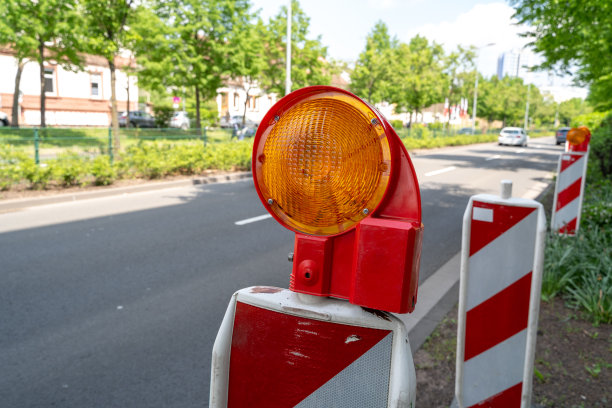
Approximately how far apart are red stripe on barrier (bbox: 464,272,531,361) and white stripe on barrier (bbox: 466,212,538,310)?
0.03 metres

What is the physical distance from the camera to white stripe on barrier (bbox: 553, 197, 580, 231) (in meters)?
5.64

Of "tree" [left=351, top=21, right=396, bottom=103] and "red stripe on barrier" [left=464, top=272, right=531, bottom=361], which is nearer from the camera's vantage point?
"red stripe on barrier" [left=464, top=272, right=531, bottom=361]

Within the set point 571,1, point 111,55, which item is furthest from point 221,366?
point 111,55

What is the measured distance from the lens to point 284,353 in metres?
1.17

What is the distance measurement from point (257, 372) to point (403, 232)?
519 millimetres

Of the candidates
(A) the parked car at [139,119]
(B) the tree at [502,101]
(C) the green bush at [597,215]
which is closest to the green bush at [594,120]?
(C) the green bush at [597,215]

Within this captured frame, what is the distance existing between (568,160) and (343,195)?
5407 mm

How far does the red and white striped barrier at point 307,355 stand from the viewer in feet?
3.56

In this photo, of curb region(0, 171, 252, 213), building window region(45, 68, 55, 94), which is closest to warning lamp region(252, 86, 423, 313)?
curb region(0, 171, 252, 213)

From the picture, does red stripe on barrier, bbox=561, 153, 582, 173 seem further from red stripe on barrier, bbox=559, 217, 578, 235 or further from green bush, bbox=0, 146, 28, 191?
green bush, bbox=0, 146, 28, 191

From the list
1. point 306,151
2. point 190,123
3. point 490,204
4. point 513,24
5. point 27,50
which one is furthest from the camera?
point 190,123

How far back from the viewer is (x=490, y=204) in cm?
208

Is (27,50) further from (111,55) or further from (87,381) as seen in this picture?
(87,381)

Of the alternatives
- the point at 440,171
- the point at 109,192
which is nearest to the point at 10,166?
the point at 109,192
